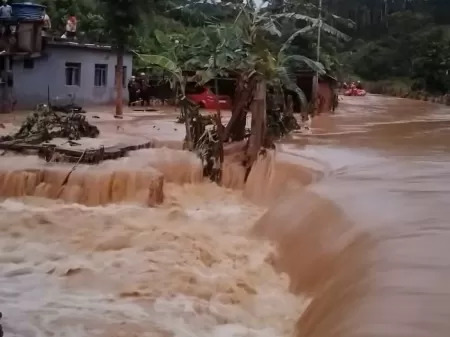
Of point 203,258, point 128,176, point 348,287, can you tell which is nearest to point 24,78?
point 128,176

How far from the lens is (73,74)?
77.6 feet

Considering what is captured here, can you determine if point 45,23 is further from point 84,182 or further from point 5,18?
point 84,182

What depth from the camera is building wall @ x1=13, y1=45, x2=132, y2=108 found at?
21.8 m

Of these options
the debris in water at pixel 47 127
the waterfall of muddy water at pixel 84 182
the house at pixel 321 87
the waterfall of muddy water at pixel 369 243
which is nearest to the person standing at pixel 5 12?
the debris in water at pixel 47 127

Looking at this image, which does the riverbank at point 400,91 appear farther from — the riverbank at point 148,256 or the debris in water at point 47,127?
the riverbank at point 148,256

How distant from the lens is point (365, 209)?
27.1 ft

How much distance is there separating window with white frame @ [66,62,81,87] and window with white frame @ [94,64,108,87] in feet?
3.34

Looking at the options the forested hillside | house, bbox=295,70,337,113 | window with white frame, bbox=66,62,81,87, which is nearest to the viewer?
the forested hillside

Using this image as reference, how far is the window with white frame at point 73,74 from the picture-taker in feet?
76.8

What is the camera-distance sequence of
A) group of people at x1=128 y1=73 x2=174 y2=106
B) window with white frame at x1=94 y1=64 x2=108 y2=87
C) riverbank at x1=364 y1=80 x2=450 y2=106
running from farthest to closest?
1. riverbank at x1=364 y1=80 x2=450 y2=106
2. group of people at x1=128 y1=73 x2=174 y2=106
3. window with white frame at x1=94 y1=64 x2=108 y2=87

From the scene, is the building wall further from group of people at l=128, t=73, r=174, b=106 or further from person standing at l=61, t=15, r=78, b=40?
group of people at l=128, t=73, r=174, b=106

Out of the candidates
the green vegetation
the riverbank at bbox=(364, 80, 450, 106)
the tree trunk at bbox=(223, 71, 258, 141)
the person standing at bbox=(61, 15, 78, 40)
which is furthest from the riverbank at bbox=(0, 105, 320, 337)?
the green vegetation

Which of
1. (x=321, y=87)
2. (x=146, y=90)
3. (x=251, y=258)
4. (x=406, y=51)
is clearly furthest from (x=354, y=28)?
(x=251, y=258)

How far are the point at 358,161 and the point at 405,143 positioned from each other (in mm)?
3995
